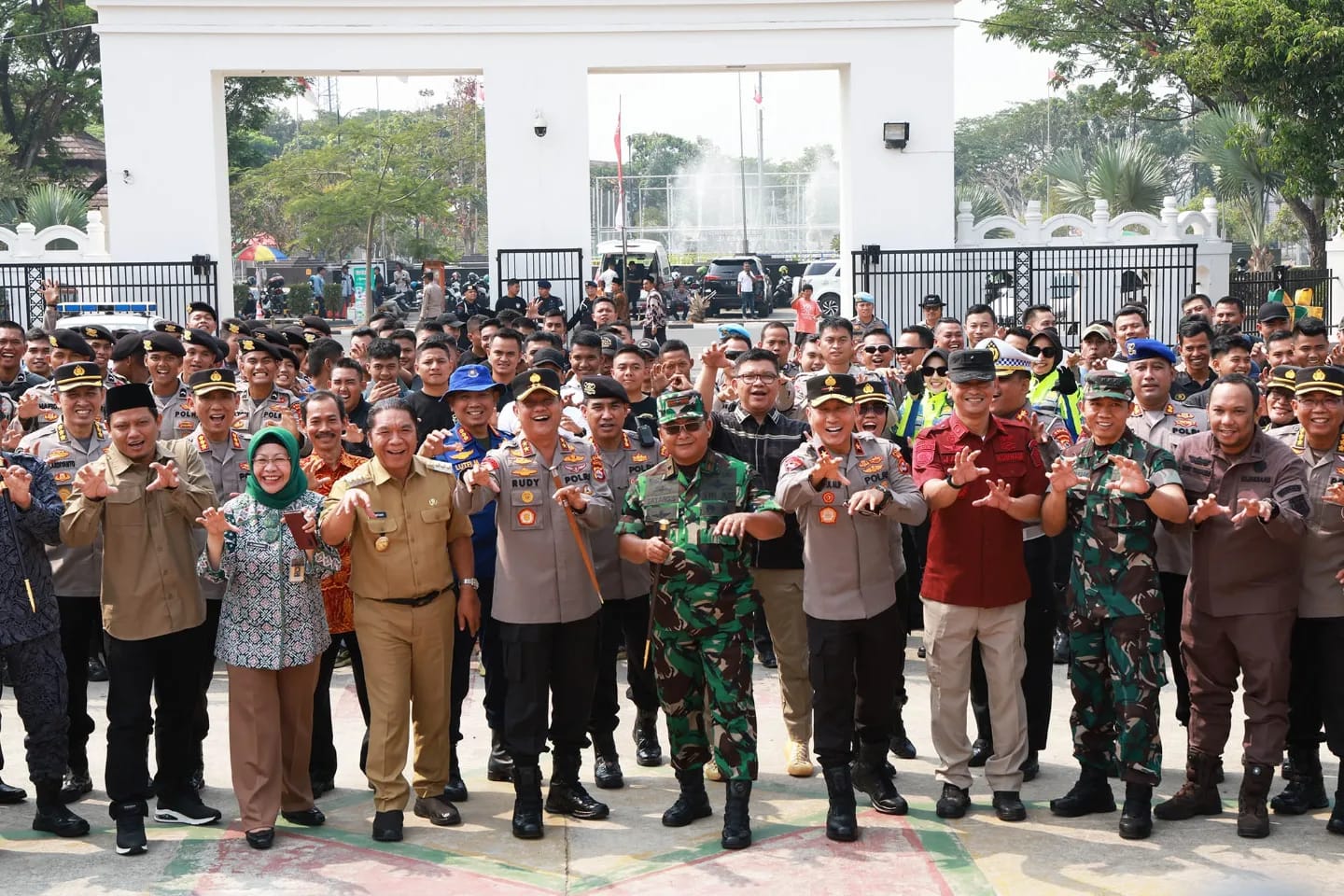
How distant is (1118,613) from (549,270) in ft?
48.9

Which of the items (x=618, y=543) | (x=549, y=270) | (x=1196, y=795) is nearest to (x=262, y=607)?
(x=618, y=543)

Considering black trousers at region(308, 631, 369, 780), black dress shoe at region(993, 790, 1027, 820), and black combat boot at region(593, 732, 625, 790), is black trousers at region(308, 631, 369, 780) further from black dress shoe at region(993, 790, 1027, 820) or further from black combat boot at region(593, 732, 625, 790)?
black dress shoe at region(993, 790, 1027, 820)

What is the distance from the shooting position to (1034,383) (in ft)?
29.8

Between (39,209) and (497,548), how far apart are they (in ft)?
89.3

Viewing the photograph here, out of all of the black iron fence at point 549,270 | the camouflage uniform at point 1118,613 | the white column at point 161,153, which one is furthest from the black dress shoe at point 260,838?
the white column at point 161,153

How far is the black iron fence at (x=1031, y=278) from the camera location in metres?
20.2

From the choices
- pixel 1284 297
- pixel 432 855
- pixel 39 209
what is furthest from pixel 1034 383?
pixel 39 209

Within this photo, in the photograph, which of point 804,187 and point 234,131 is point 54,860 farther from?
point 804,187

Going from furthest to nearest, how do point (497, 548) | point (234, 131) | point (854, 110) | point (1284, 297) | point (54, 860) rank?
point (234, 131) → point (1284, 297) → point (854, 110) → point (497, 548) → point (54, 860)

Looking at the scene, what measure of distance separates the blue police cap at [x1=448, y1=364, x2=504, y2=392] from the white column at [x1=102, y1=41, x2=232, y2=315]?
1413 cm

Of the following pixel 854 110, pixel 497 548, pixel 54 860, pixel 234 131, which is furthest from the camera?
pixel 234 131

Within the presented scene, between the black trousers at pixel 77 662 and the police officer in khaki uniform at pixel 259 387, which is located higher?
the police officer in khaki uniform at pixel 259 387

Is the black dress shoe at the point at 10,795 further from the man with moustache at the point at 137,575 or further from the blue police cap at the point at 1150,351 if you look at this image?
the blue police cap at the point at 1150,351

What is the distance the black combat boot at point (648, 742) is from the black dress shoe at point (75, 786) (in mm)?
2478
